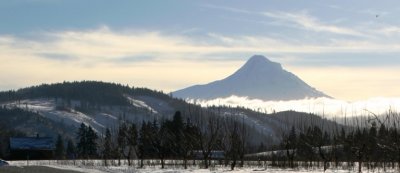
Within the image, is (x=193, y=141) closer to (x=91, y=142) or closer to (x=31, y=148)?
A: (x=31, y=148)

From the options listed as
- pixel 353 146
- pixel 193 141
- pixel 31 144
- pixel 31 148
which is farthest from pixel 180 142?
pixel 31 144

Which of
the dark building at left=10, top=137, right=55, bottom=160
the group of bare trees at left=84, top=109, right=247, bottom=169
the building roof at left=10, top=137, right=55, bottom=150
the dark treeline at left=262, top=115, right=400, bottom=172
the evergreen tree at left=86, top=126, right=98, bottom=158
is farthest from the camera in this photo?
the evergreen tree at left=86, top=126, right=98, bottom=158

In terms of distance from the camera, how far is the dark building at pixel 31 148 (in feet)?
349

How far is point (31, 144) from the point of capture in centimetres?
10825

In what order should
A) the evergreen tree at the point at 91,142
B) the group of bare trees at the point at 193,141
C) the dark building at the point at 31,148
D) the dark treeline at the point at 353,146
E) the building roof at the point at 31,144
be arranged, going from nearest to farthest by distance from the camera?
the dark treeline at the point at 353,146
the group of bare trees at the point at 193,141
the dark building at the point at 31,148
the building roof at the point at 31,144
the evergreen tree at the point at 91,142

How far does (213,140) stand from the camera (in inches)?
2267

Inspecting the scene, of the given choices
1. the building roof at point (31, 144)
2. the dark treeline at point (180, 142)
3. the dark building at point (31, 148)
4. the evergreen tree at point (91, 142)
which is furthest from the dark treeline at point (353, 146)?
the building roof at point (31, 144)

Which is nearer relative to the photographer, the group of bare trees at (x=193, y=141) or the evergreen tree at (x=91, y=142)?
the group of bare trees at (x=193, y=141)

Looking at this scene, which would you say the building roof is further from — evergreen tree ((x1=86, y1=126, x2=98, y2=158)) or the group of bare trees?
the group of bare trees

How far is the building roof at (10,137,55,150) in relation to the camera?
107 m

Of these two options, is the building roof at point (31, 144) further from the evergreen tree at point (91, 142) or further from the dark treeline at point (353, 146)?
the dark treeline at point (353, 146)

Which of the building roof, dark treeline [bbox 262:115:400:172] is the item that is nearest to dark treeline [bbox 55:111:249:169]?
dark treeline [bbox 262:115:400:172]

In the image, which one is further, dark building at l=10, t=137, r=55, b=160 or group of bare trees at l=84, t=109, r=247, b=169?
dark building at l=10, t=137, r=55, b=160

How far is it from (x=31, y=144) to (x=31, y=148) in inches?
33.8
